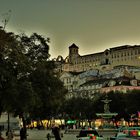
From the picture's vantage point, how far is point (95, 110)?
13450 centimetres

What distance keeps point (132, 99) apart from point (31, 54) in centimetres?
8373

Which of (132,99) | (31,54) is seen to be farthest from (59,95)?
(132,99)

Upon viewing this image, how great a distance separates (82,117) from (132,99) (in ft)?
96.9

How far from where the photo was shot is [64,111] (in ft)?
527

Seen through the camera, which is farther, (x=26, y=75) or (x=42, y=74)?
(x=42, y=74)

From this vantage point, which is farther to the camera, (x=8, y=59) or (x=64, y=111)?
(x=64, y=111)

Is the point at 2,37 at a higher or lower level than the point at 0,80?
higher

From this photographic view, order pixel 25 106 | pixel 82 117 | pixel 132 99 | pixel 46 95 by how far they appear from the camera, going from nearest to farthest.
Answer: pixel 25 106, pixel 46 95, pixel 132 99, pixel 82 117

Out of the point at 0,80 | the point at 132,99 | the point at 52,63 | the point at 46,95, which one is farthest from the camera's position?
the point at 132,99

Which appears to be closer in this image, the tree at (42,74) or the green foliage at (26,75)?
the green foliage at (26,75)

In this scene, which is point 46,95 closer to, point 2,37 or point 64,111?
point 2,37

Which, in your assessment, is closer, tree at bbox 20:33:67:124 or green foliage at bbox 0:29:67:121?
green foliage at bbox 0:29:67:121

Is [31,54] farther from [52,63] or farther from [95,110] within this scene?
[95,110]

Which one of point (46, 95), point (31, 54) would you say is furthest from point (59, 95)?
point (31, 54)
